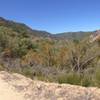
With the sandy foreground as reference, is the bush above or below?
above

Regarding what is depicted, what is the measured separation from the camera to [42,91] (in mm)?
6512

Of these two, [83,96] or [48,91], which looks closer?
[83,96]

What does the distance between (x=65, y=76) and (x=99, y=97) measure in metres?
2.15

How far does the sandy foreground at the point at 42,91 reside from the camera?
6.09 m

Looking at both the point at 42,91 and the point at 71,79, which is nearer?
the point at 42,91

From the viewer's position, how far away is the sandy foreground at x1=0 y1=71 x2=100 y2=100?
6086 mm

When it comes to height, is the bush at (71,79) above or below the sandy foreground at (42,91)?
above

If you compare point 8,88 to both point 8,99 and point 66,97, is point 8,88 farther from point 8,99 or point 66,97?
point 66,97

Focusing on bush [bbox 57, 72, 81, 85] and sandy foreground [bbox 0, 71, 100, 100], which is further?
bush [bbox 57, 72, 81, 85]

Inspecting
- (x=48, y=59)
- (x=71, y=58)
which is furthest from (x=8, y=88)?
(x=48, y=59)

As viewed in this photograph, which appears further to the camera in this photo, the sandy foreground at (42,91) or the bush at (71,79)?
the bush at (71,79)

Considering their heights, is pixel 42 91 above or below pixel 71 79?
below

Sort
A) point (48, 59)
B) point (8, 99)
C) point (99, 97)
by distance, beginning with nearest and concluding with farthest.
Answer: point (99, 97)
point (8, 99)
point (48, 59)

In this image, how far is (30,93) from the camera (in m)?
6.47
